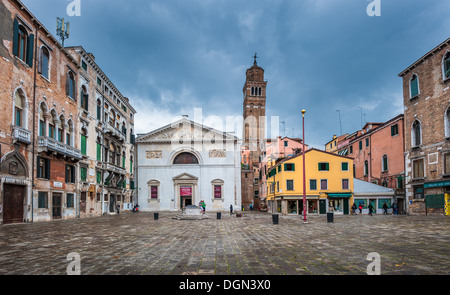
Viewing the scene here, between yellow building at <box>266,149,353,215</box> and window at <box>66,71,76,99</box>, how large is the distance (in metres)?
23.5

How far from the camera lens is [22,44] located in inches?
826

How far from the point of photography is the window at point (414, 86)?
1224 inches

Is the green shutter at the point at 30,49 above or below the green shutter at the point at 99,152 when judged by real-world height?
above

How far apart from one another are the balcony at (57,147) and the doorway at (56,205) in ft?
10.9

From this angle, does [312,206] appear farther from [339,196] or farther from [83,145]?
[83,145]

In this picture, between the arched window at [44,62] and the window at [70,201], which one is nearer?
the arched window at [44,62]

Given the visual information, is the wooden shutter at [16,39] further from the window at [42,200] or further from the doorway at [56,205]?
the doorway at [56,205]

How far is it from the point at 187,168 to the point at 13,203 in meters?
31.7

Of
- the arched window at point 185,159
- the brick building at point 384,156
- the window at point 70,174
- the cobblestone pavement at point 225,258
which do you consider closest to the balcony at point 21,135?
the window at point 70,174

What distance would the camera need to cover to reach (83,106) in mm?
31453

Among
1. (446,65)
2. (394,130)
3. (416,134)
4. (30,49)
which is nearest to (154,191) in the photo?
(30,49)

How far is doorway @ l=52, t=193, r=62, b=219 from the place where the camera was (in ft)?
81.6

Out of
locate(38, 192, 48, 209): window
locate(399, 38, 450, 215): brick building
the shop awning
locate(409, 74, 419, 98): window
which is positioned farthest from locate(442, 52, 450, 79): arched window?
locate(38, 192, 48, 209): window
